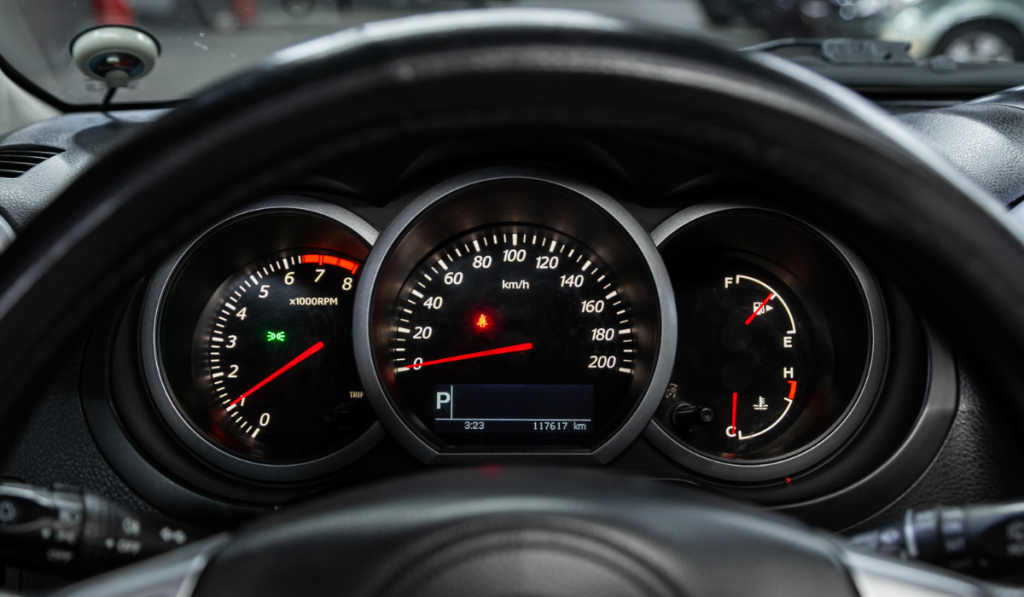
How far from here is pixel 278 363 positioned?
2342 millimetres

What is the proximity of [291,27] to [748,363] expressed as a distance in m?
3.49

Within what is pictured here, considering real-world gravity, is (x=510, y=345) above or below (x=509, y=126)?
below

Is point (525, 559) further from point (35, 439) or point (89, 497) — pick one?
point (35, 439)

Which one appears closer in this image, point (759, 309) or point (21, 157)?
point (21, 157)

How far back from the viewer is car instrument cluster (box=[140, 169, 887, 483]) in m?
2.16

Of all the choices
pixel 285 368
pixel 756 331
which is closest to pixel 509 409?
pixel 285 368

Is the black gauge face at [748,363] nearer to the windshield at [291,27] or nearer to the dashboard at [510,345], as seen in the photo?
the dashboard at [510,345]

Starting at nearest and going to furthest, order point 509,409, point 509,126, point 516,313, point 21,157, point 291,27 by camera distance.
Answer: point 509,126, point 21,157, point 509,409, point 516,313, point 291,27

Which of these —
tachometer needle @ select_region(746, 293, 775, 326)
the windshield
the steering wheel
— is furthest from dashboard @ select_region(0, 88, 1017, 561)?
the steering wheel

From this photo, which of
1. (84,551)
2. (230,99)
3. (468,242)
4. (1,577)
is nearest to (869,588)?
(230,99)

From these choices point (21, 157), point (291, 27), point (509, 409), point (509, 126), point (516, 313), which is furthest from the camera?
point (291, 27)

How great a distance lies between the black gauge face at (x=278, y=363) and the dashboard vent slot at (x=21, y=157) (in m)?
0.58

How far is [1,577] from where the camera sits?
1.32 m

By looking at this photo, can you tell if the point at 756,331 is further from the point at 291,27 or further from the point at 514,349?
the point at 291,27
